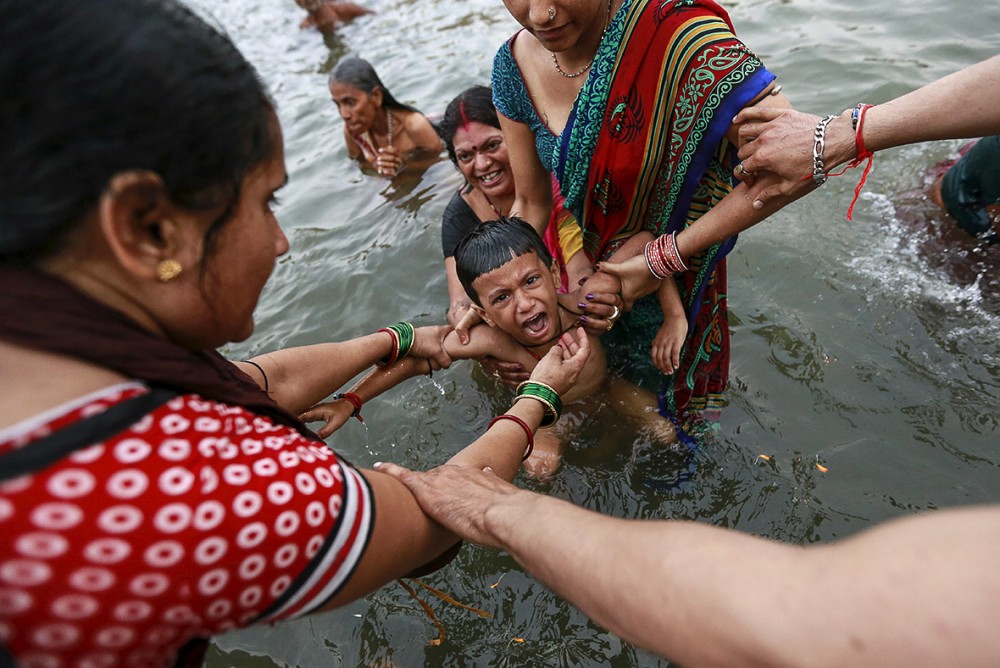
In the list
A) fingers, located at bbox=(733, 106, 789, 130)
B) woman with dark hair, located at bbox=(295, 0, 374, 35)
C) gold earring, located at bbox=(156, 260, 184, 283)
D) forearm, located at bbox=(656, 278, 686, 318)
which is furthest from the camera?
woman with dark hair, located at bbox=(295, 0, 374, 35)

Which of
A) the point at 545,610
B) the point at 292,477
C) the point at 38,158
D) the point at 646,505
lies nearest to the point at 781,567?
the point at 292,477

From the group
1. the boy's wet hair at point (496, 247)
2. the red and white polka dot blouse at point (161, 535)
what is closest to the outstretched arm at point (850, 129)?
the boy's wet hair at point (496, 247)

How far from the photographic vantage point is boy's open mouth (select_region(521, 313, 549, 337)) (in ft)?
10.2

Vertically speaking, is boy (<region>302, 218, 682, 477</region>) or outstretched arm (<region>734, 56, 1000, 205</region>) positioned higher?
outstretched arm (<region>734, 56, 1000, 205</region>)

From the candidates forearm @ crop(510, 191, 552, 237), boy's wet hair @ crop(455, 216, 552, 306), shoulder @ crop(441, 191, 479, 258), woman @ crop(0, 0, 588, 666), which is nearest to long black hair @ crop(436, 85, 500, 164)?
shoulder @ crop(441, 191, 479, 258)

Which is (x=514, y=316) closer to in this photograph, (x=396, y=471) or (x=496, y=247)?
(x=496, y=247)

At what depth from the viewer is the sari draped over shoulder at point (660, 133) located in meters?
2.20

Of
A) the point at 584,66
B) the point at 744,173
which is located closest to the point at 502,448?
the point at 744,173

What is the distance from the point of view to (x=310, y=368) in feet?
8.20

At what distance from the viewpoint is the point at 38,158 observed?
97 cm

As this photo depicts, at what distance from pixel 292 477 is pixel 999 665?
3.60ft

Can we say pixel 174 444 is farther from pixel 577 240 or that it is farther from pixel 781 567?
pixel 577 240

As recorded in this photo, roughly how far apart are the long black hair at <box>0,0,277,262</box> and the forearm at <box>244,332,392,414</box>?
53.5 inches

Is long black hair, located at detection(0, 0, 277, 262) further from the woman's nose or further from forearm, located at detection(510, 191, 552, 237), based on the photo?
the woman's nose
